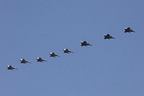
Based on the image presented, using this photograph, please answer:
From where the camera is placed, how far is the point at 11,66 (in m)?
164

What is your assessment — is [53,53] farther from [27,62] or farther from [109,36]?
[109,36]

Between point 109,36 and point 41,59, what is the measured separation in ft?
83.9

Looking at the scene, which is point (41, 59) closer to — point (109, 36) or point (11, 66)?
point (11, 66)

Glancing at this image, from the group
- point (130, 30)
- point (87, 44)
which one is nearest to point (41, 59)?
point (87, 44)

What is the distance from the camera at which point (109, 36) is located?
145 m

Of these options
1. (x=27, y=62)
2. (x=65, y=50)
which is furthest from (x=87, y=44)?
(x=27, y=62)

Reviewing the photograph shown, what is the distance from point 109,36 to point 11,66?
36259mm

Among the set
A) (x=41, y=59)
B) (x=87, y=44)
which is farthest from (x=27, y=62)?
(x=87, y=44)

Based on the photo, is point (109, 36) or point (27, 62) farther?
point (27, 62)

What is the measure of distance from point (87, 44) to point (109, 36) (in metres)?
8.24

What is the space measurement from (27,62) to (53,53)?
29.0 feet

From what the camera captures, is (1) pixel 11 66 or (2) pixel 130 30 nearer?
(2) pixel 130 30

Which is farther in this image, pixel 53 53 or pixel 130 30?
pixel 53 53

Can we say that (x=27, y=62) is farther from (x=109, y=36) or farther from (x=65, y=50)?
(x=109, y=36)
